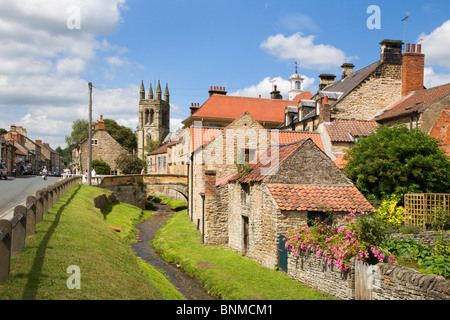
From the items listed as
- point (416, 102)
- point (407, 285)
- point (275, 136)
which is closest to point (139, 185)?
point (275, 136)

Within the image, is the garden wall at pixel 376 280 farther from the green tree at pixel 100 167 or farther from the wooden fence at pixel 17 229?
the green tree at pixel 100 167

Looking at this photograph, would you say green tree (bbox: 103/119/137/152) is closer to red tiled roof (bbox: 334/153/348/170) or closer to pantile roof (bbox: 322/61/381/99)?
pantile roof (bbox: 322/61/381/99)

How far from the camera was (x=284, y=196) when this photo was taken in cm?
1702

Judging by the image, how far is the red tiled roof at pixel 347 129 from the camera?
28859mm

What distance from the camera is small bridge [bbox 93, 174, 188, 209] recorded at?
45156 mm

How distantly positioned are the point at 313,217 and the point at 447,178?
29.0ft

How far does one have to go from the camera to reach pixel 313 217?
16984 mm

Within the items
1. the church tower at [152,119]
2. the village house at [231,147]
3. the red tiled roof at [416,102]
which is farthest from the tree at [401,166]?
the church tower at [152,119]

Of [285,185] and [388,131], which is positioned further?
[388,131]

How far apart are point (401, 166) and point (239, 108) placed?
34.2 meters
